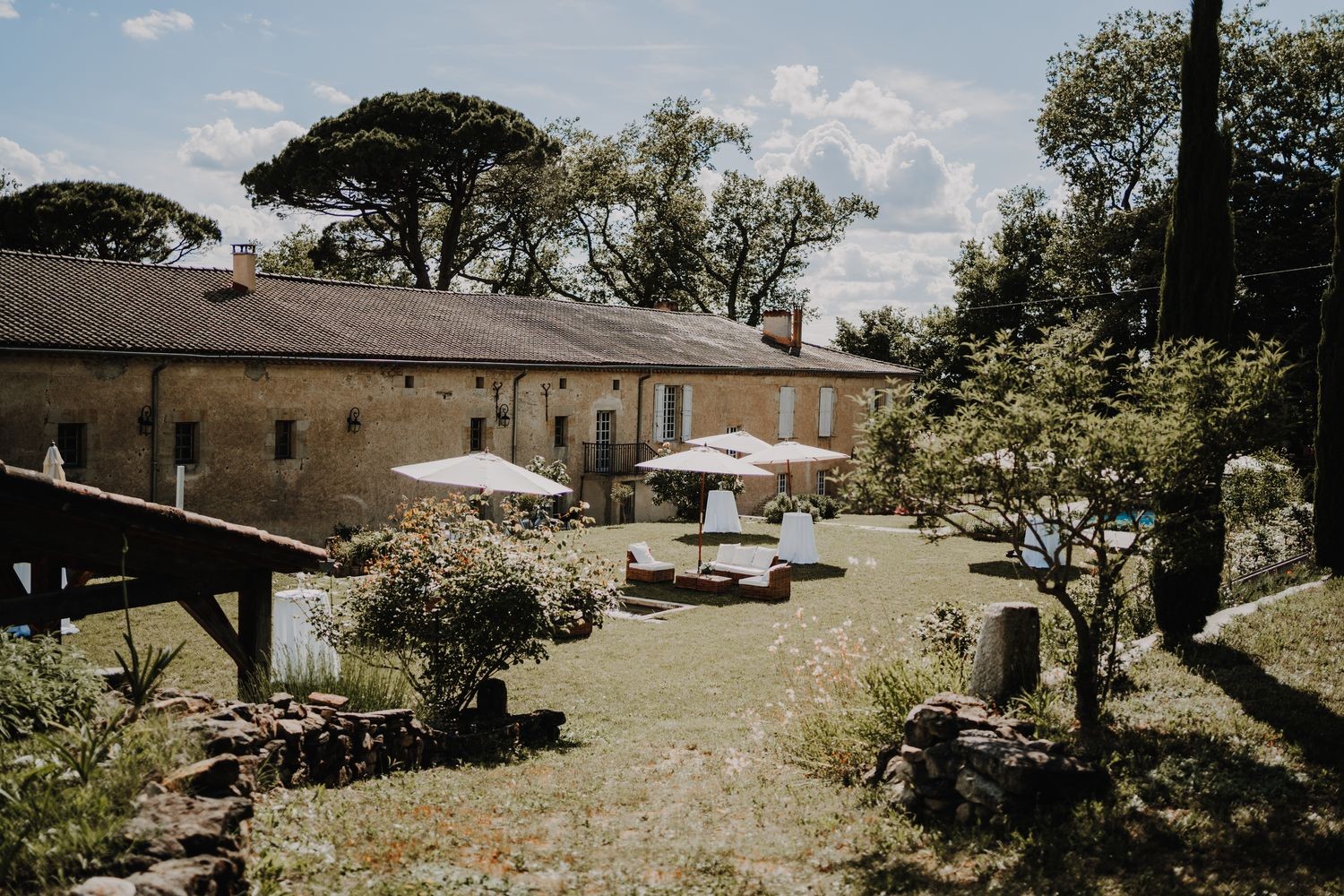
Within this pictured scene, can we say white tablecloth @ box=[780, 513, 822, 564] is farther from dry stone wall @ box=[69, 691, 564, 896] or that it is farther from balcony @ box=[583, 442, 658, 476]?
dry stone wall @ box=[69, 691, 564, 896]

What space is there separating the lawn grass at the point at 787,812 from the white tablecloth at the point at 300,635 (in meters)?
0.82

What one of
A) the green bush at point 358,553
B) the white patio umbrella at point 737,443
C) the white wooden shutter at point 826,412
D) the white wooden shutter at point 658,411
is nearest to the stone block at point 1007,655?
the green bush at point 358,553

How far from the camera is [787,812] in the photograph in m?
6.69

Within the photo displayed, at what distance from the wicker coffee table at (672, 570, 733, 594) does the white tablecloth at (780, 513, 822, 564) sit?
2.57m

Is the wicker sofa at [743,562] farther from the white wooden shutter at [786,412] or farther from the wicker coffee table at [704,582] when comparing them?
Answer: the white wooden shutter at [786,412]

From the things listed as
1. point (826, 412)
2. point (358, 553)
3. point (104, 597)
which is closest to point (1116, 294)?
point (826, 412)

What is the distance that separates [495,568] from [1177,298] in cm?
865

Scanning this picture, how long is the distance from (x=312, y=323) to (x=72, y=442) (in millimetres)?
6213

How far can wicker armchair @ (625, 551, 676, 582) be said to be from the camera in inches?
656

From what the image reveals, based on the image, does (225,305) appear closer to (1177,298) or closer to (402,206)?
(402,206)

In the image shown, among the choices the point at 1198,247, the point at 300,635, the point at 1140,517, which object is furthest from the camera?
the point at 1198,247

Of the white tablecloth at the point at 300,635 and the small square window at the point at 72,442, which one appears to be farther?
the small square window at the point at 72,442

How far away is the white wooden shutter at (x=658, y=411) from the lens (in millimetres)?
29844

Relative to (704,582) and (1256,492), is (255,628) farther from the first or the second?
(1256,492)
